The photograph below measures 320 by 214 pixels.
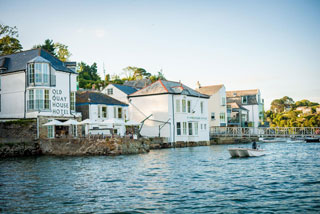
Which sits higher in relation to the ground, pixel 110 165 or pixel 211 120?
pixel 211 120

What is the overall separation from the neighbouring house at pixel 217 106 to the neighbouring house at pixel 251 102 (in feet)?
50.9

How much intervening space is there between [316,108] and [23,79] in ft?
288

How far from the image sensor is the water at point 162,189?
45.9ft

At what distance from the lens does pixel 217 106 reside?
7462 centimetres

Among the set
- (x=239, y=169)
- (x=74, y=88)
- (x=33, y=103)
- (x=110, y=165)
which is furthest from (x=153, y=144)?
(x=239, y=169)

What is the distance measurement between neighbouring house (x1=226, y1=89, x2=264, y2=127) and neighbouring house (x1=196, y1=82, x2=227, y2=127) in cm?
1552

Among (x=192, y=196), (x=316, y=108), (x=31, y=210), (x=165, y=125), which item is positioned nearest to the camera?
(x=31, y=210)

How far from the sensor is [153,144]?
49.5m

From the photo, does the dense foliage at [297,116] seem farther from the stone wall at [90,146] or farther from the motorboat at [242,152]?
the stone wall at [90,146]

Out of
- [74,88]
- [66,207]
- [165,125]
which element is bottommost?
[66,207]

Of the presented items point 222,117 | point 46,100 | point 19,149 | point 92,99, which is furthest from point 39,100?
point 222,117

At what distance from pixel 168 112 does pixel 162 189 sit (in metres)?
35.8

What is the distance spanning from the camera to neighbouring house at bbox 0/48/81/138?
42.3 metres

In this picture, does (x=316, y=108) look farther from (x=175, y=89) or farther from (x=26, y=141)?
(x=26, y=141)
